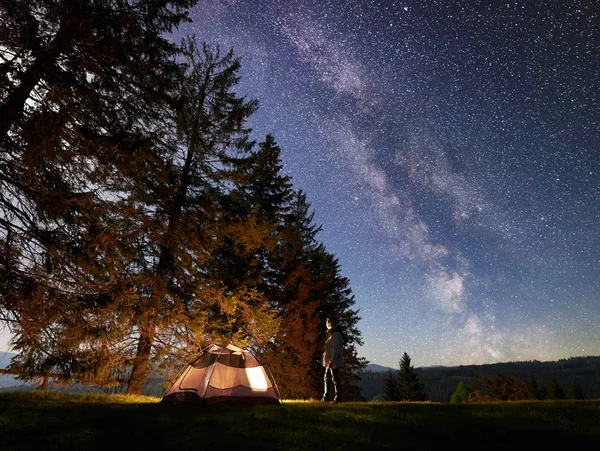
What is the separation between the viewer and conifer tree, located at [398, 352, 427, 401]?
5244 centimetres

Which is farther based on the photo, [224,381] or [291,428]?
[224,381]

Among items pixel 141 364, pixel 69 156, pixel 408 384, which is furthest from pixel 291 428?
pixel 408 384

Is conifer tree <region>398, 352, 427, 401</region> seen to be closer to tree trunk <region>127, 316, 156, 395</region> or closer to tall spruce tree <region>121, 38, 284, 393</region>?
tall spruce tree <region>121, 38, 284, 393</region>

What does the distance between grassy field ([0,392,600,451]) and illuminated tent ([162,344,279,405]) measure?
1367 millimetres

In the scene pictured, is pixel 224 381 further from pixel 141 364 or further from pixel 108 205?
pixel 108 205

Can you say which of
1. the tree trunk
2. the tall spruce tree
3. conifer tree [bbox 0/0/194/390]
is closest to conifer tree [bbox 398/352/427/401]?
the tall spruce tree

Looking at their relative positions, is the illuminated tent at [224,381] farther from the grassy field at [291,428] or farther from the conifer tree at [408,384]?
the conifer tree at [408,384]

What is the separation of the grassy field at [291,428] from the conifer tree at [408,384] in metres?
49.7

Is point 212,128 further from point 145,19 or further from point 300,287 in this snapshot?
point 300,287

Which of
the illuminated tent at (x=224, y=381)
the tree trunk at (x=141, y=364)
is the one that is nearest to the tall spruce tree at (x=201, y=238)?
the tree trunk at (x=141, y=364)

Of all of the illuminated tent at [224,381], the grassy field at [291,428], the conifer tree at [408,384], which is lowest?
the grassy field at [291,428]

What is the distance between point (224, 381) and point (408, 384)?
51.7 meters

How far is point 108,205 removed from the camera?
9.06 meters

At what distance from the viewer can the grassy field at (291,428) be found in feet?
16.8
